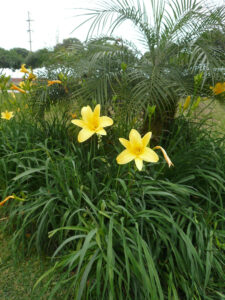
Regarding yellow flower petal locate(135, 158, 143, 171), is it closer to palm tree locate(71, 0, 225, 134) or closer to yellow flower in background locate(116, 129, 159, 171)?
yellow flower in background locate(116, 129, 159, 171)

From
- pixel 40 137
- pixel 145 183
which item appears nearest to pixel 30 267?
pixel 145 183

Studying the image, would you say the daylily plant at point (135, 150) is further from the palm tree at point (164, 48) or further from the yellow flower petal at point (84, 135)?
the palm tree at point (164, 48)

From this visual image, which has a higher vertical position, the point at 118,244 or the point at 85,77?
the point at 85,77

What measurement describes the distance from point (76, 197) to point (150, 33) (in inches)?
57.9

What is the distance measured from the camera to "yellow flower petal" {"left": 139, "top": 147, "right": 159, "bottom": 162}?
3.40 feet

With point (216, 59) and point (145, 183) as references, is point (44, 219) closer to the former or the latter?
point (145, 183)

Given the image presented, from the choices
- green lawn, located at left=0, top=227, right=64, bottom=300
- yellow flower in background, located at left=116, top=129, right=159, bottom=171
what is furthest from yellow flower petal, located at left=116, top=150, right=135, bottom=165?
green lawn, located at left=0, top=227, right=64, bottom=300

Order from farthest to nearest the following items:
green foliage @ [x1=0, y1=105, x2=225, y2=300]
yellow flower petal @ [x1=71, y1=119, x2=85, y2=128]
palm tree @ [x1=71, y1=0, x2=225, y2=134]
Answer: palm tree @ [x1=71, y1=0, x2=225, y2=134] → yellow flower petal @ [x1=71, y1=119, x2=85, y2=128] → green foliage @ [x1=0, y1=105, x2=225, y2=300]

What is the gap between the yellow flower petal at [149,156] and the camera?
1.04 m

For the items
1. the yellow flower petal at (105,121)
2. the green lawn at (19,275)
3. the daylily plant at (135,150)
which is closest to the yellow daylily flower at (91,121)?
the yellow flower petal at (105,121)

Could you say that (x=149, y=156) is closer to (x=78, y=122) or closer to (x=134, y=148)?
(x=134, y=148)

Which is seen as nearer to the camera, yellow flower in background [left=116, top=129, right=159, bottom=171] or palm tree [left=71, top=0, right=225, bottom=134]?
yellow flower in background [left=116, top=129, right=159, bottom=171]

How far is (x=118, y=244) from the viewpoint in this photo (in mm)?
1223

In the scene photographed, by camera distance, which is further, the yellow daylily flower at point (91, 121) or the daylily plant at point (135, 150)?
the yellow daylily flower at point (91, 121)
